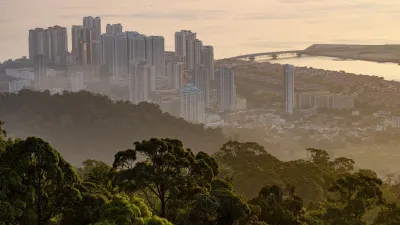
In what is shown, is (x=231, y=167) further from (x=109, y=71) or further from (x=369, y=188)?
(x=109, y=71)

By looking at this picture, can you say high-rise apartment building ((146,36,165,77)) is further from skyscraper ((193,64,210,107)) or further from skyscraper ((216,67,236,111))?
skyscraper ((216,67,236,111))

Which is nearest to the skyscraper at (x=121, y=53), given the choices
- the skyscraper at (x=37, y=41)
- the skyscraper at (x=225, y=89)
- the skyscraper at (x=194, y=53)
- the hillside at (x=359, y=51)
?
the skyscraper at (x=194, y=53)

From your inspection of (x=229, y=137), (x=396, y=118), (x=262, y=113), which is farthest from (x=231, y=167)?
(x=262, y=113)

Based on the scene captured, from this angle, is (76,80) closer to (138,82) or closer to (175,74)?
(138,82)

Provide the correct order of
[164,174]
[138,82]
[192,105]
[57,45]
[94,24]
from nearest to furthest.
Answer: [164,174] → [192,105] → [138,82] → [57,45] → [94,24]

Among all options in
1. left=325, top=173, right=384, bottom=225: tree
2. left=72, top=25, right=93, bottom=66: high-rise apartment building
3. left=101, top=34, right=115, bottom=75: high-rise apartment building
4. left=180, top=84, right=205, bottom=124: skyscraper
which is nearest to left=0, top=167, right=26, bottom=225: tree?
left=325, top=173, right=384, bottom=225: tree

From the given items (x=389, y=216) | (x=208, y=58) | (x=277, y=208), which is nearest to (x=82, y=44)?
(x=208, y=58)
